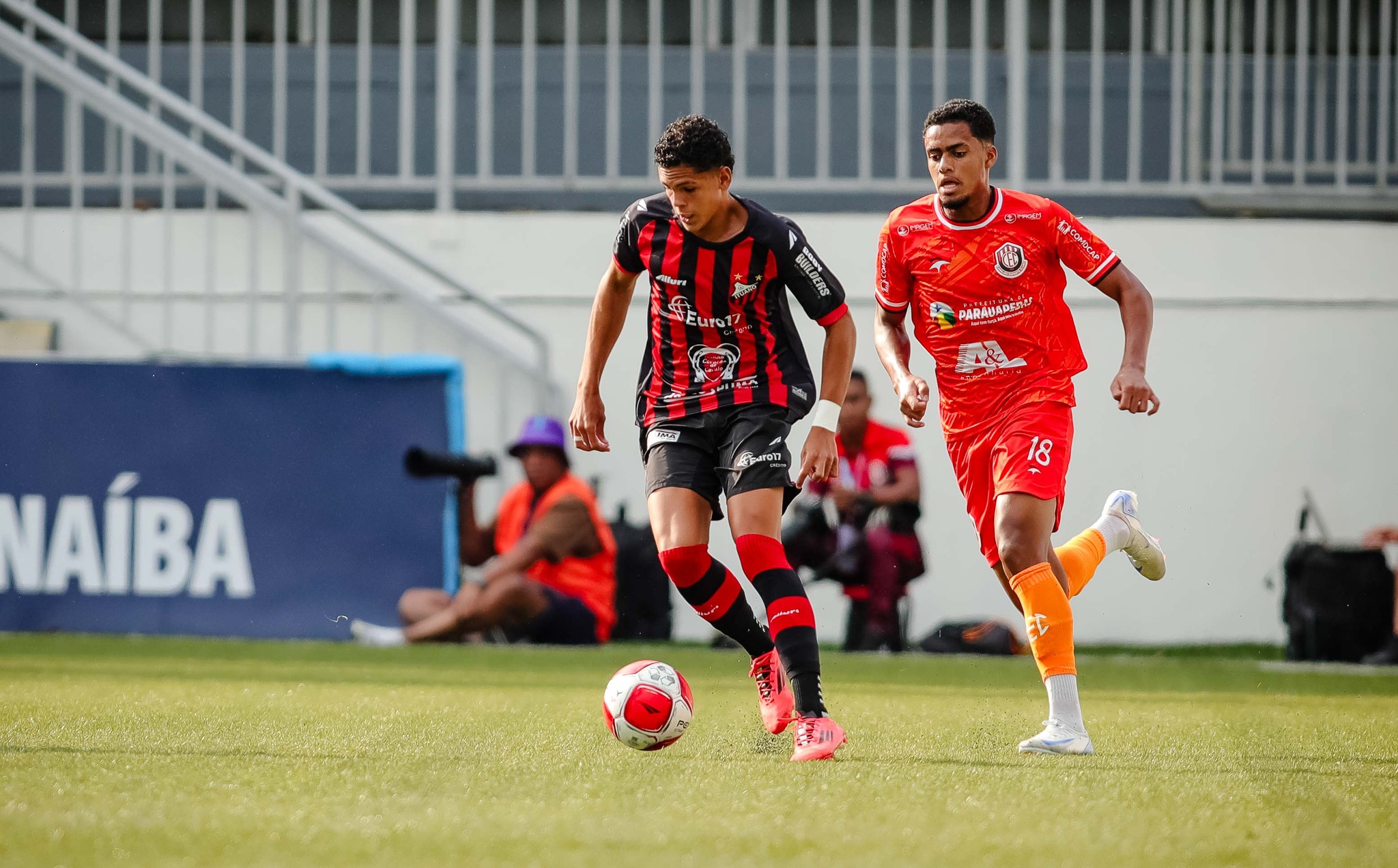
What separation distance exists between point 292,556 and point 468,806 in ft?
21.0

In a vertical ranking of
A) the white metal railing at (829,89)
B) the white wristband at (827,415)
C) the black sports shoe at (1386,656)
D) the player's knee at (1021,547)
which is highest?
the white metal railing at (829,89)

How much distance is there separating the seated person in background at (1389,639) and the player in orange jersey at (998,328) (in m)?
4.46

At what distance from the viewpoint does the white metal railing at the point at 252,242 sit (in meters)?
10.7

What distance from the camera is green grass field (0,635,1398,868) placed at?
328 cm

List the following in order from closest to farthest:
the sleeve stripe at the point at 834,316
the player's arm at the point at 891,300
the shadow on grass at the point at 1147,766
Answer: the shadow on grass at the point at 1147,766 → the sleeve stripe at the point at 834,316 → the player's arm at the point at 891,300

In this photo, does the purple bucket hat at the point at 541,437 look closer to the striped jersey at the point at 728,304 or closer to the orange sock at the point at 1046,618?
the striped jersey at the point at 728,304

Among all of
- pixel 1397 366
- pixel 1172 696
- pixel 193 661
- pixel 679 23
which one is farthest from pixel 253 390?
pixel 1397 366

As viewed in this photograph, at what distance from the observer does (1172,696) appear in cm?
720

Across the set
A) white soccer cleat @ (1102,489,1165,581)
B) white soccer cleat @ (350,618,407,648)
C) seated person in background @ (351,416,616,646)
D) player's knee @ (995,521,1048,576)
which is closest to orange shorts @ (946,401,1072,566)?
player's knee @ (995,521,1048,576)

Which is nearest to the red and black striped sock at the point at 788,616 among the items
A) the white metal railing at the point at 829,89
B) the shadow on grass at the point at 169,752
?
the shadow on grass at the point at 169,752

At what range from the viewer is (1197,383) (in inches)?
448

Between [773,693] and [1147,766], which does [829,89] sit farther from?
[1147,766]

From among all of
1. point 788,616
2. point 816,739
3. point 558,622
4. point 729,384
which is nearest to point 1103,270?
point 729,384

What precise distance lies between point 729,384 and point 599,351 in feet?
1.67
